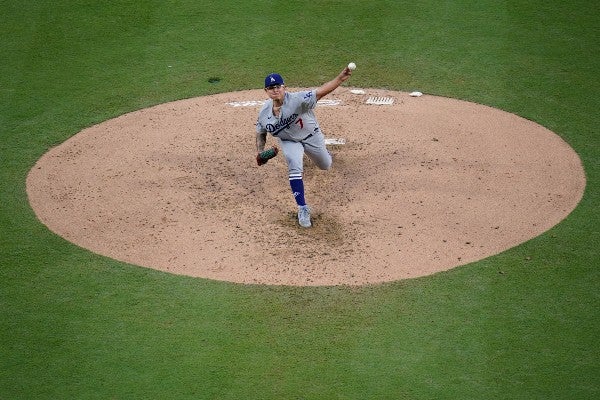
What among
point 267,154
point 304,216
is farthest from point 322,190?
point 267,154

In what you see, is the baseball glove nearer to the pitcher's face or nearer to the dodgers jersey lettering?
the dodgers jersey lettering

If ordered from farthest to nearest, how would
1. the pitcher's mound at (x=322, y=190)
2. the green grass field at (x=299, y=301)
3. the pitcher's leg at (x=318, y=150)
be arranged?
1. the pitcher's leg at (x=318, y=150)
2. the pitcher's mound at (x=322, y=190)
3. the green grass field at (x=299, y=301)

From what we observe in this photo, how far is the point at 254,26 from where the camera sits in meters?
15.5

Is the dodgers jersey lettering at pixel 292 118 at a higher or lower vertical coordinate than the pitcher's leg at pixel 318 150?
higher

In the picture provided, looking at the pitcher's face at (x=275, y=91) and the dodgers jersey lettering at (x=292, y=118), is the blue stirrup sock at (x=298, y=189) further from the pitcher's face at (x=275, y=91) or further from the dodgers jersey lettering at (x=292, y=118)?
the pitcher's face at (x=275, y=91)

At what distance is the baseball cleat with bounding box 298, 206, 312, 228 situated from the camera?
1055cm

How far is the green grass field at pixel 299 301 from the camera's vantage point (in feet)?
26.7

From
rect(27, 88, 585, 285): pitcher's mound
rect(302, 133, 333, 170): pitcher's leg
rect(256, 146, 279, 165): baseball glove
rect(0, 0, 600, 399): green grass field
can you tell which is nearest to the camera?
rect(0, 0, 600, 399): green grass field

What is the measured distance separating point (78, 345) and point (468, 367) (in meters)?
3.73

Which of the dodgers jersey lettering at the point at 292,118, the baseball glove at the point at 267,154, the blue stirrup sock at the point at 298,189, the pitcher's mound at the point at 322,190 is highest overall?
the dodgers jersey lettering at the point at 292,118

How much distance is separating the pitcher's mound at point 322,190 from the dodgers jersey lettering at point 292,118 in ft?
2.95

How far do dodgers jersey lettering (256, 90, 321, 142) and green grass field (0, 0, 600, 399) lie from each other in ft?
7.16

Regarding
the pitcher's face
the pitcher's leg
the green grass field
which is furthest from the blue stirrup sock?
the green grass field

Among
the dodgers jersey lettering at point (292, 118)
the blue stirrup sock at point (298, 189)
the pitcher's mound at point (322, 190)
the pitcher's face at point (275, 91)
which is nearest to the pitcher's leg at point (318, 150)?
the dodgers jersey lettering at point (292, 118)
